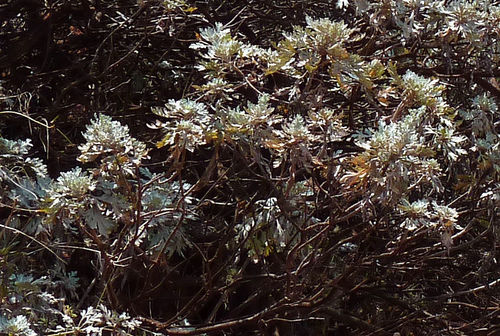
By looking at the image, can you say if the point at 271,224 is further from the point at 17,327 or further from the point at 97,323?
the point at 17,327

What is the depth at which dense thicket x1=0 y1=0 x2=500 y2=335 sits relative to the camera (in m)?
2.54

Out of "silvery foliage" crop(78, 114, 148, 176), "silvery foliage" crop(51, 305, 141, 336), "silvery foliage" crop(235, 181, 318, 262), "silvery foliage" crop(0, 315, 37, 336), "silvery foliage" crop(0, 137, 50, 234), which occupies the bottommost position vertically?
"silvery foliage" crop(51, 305, 141, 336)

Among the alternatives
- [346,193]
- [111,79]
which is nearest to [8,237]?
[111,79]

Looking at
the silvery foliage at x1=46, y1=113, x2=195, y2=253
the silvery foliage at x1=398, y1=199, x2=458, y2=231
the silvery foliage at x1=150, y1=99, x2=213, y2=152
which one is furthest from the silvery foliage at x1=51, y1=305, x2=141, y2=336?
the silvery foliage at x1=398, y1=199, x2=458, y2=231

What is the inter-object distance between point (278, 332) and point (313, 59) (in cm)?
214

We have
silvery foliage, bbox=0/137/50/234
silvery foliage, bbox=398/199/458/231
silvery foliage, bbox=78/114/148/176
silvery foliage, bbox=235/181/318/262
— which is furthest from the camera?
silvery foliage, bbox=235/181/318/262

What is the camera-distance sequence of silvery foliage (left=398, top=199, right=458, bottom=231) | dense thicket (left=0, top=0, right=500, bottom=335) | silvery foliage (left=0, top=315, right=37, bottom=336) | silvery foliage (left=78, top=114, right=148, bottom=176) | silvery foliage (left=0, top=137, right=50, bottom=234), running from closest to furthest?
silvery foliage (left=78, top=114, right=148, bottom=176) → dense thicket (left=0, top=0, right=500, bottom=335) → silvery foliage (left=0, top=315, right=37, bottom=336) → silvery foliage (left=398, top=199, right=458, bottom=231) → silvery foliage (left=0, top=137, right=50, bottom=234)

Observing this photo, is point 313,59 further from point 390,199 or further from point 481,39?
point 481,39

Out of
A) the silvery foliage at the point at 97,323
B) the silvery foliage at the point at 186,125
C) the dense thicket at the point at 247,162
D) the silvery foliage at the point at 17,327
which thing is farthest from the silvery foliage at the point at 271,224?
the silvery foliage at the point at 17,327

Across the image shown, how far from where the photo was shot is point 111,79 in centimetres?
393

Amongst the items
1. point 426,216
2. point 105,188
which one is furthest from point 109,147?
point 426,216

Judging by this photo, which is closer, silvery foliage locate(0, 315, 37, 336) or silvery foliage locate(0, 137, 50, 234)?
silvery foliage locate(0, 315, 37, 336)

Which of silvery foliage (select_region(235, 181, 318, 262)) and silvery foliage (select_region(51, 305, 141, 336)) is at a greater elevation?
silvery foliage (select_region(235, 181, 318, 262))

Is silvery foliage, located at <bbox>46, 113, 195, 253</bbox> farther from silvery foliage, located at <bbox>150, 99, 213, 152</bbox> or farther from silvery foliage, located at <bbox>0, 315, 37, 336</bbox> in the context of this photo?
silvery foliage, located at <bbox>0, 315, 37, 336</bbox>
